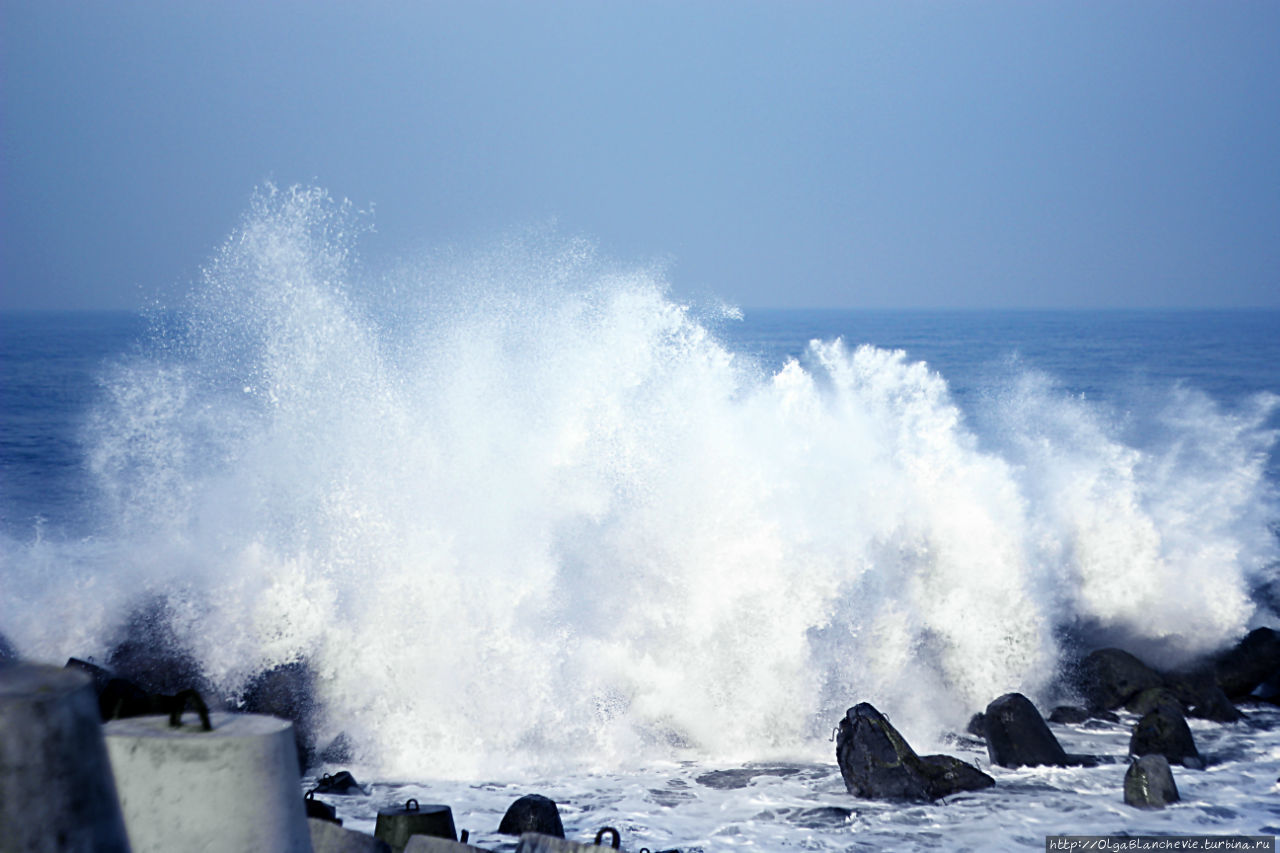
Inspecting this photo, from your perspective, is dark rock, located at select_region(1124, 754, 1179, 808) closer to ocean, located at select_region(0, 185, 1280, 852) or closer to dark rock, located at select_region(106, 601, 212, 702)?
ocean, located at select_region(0, 185, 1280, 852)

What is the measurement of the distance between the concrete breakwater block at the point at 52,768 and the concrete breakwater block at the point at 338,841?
292 centimetres

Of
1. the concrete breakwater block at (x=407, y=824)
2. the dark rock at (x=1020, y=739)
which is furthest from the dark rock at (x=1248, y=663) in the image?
the concrete breakwater block at (x=407, y=824)

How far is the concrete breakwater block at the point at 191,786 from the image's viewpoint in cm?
399

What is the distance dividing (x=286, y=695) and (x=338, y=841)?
679 centimetres

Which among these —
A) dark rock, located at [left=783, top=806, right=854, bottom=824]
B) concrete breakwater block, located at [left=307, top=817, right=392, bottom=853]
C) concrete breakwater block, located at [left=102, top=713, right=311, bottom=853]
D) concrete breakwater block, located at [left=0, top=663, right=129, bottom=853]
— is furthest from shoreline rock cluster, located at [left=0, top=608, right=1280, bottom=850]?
concrete breakwater block, located at [left=0, top=663, right=129, bottom=853]

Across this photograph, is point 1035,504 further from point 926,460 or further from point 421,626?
point 421,626

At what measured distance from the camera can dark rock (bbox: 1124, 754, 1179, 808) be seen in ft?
33.0

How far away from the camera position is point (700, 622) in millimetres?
14125

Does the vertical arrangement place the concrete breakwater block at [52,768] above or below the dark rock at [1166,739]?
above

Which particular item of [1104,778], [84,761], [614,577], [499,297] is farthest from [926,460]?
[84,761]

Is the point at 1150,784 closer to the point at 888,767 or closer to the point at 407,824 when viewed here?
the point at 888,767

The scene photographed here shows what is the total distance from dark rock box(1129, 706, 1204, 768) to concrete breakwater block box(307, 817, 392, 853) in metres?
8.48

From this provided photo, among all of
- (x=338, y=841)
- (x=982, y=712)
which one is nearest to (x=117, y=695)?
(x=338, y=841)

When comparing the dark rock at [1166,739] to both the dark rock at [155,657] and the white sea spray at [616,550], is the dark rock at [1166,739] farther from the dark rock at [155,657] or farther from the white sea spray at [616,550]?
the dark rock at [155,657]
